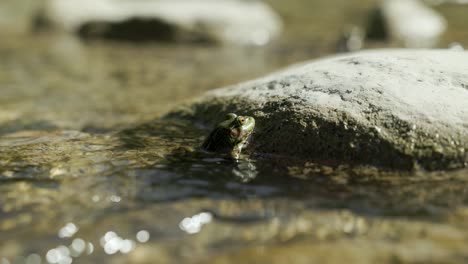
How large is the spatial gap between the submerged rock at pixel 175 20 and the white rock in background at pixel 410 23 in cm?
306

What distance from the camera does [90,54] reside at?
1138 centimetres

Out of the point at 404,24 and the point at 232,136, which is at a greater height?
the point at 404,24

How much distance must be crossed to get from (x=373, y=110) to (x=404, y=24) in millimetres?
10709

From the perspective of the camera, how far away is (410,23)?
13562 millimetres

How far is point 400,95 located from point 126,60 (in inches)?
300

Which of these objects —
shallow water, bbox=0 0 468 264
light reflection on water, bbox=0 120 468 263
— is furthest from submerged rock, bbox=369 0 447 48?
light reflection on water, bbox=0 120 468 263

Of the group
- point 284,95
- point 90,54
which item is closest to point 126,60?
point 90,54

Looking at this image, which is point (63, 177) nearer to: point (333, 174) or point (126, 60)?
point (333, 174)

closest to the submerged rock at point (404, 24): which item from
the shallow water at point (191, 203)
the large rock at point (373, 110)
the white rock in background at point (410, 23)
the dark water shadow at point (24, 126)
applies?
the white rock in background at point (410, 23)

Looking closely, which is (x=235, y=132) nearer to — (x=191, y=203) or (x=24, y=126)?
(x=191, y=203)

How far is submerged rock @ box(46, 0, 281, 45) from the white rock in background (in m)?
3.06

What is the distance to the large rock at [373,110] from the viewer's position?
350 cm

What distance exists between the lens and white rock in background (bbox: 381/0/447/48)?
1296cm

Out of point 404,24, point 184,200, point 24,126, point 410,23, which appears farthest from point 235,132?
point 410,23
